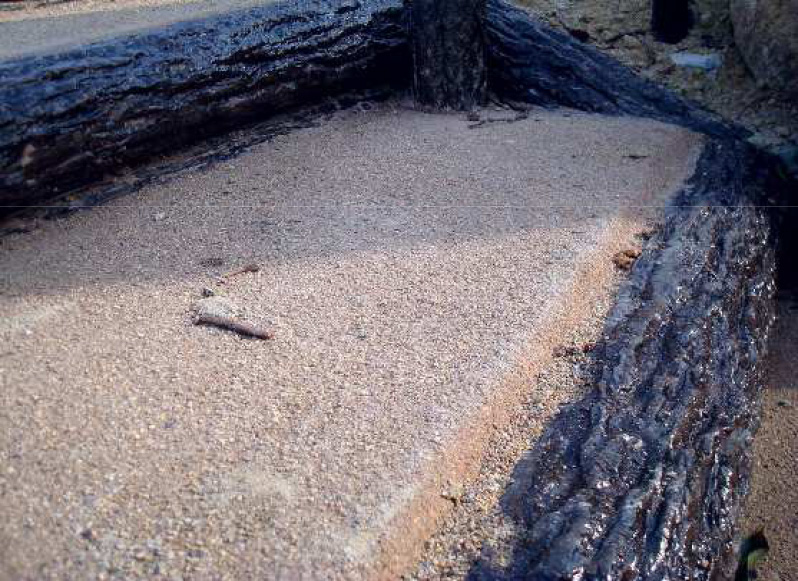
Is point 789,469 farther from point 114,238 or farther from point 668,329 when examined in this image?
point 114,238

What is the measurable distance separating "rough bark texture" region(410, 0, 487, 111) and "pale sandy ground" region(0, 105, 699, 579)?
0.62 metres

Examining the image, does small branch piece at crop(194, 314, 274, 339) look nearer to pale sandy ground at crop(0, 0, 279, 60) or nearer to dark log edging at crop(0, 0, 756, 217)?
dark log edging at crop(0, 0, 756, 217)

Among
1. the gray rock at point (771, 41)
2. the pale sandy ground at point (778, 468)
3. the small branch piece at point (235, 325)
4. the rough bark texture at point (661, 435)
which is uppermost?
the gray rock at point (771, 41)

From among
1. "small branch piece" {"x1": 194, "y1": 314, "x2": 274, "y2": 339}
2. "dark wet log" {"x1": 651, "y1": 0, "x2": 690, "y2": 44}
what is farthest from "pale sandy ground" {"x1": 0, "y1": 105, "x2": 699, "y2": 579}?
"dark wet log" {"x1": 651, "y1": 0, "x2": 690, "y2": 44}

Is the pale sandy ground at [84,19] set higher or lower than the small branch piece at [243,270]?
higher

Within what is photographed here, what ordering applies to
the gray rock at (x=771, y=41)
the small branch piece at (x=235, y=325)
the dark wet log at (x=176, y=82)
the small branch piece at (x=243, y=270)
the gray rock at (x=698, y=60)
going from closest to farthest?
1. the small branch piece at (x=235, y=325)
2. the small branch piece at (x=243, y=270)
3. the dark wet log at (x=176, y=82)
4. the gray rock at (x=771, y=41)
5. the gray rock at (x=698, y=60)

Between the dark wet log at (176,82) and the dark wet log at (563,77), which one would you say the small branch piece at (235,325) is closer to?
the dark wet log at (176,82)

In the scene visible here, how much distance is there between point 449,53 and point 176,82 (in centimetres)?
131

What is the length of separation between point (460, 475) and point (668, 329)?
2.62 ft

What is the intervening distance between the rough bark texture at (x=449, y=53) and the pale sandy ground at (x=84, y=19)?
0.66m

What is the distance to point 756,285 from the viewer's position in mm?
2781

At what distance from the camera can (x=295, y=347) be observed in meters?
2.10

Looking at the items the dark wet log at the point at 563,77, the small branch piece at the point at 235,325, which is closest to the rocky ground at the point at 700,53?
the dark wet log at the point at 563,77

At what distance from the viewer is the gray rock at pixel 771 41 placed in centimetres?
360
